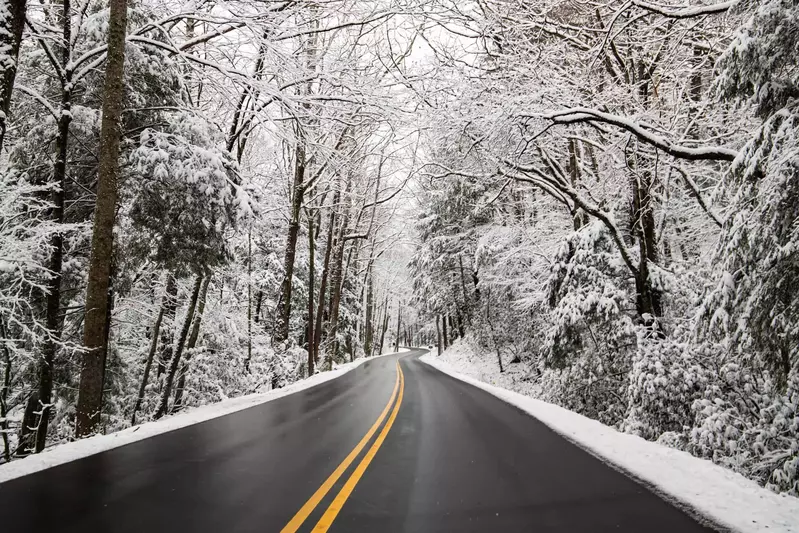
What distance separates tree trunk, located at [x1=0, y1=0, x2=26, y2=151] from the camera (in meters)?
6.36

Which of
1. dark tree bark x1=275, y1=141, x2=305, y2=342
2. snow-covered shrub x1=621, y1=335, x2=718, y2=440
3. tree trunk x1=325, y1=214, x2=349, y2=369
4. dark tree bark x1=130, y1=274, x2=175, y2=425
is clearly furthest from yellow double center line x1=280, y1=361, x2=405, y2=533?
tree trunk x1=325, y1=214, x2=349, y2=369

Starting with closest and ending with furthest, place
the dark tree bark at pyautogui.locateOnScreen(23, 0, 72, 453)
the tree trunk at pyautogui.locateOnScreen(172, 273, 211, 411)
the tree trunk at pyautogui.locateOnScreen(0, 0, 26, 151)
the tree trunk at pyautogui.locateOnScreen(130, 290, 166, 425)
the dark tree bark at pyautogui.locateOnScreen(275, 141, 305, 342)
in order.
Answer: the tree trunk at pyautogui.locateOnScreen(0, 0, 26, 151)
the dark tree bark at pyautogui.locateOnScreen(23, 0, 72, 453)
the tree trunk at pyautogui.locateOnScreen(130, 290, 166, 425)
the tree trunk at pyautogui.locateOnScreen(172, 273, 211, 411)
the dark tree bark at pyautogui.locateOnScreen(275, 141, 305, 342)

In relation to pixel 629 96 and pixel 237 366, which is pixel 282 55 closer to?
pixel 629 96

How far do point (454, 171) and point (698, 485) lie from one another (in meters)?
10.7

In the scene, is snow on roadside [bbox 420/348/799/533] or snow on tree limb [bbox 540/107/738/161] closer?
snow on roadside [bbox 420/348/799/533]

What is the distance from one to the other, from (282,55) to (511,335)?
1796 cm

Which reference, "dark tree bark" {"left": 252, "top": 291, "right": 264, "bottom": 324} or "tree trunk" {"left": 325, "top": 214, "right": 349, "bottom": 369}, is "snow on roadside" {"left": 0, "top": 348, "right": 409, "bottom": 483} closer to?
"tree trunk" {"left": 325, "top": 214, "right": 349, "bottom": 369}

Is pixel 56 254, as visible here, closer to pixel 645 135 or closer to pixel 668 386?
pixel 645 135

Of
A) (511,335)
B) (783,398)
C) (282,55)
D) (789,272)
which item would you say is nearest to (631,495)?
(789,272)

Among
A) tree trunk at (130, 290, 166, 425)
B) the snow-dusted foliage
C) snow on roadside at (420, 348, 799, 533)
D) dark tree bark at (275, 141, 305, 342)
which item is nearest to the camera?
snow on roadside at (420, 348, 799, 533)

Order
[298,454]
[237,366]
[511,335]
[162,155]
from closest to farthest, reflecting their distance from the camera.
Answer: [298,454], [162,155], [237,366], [511,335]

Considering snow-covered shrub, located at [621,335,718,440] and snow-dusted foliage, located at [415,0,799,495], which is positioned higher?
snow-dusted foliage, located at [415,0,799,495]

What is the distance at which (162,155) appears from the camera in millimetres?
8414

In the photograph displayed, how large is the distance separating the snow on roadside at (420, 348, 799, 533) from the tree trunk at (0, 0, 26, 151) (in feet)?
31.1
